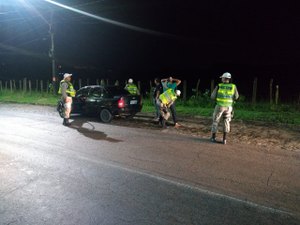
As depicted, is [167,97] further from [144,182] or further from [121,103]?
[144,182]

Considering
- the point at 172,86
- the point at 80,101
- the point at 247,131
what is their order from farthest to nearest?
the point at 80,101, the point at 172,86, the point at 247,131

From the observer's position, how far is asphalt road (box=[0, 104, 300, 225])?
3.94 m

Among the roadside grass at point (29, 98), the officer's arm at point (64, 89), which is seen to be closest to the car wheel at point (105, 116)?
the officer's arm at point (64, 89)

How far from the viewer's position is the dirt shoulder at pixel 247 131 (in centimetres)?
816

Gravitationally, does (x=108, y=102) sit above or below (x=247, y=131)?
above

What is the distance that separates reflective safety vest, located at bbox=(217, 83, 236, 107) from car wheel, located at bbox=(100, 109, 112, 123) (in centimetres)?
508

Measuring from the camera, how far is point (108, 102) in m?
11.6

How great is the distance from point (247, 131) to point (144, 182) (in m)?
5.84

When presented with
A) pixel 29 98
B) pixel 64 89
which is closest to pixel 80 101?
pixel 64 89

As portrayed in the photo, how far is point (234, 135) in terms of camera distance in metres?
9.24

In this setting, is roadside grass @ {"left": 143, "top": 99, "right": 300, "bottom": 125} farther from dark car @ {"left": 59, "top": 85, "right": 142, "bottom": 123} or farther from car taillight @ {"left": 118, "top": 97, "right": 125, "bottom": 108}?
car taillight @ {"left": 118, "top": 97, "right": 125, "bottom": 108}

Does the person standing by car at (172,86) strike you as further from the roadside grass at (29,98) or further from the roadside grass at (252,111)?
the roadside grass at (29,98)

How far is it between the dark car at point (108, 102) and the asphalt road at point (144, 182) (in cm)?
311

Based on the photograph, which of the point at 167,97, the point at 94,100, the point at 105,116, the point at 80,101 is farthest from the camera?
the point at 80,101
